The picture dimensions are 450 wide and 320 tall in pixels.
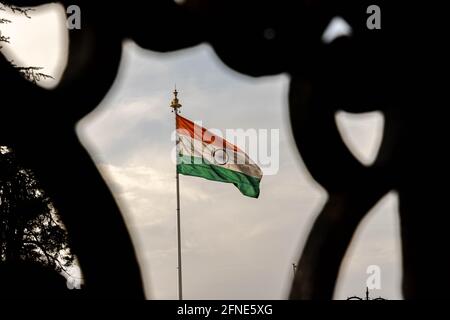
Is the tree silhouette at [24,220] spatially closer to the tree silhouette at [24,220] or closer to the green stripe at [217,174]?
the tree silhouette at [24,220]

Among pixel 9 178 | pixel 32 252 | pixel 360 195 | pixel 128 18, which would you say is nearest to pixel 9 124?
pixel 128 18

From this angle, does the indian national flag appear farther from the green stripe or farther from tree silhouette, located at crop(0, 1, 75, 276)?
tree silhouette, located at crop(0, 1, 75, 276)

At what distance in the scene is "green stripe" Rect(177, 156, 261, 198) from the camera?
859cm

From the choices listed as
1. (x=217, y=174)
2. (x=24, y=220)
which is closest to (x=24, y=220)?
(x=24, y=220)

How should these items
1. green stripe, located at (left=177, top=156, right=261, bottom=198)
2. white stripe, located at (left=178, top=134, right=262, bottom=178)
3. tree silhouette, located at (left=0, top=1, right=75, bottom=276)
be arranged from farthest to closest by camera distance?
tree silhouette, located at (left=0, top=1, right=75, bottom=276) → green stripe, located at (left=177, top=156, right=261, bottom=198) → white stripe, located at (left=178, top=134, right=262, bottom=178)

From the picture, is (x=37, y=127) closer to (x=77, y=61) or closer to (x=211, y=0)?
(x=77, y=61)

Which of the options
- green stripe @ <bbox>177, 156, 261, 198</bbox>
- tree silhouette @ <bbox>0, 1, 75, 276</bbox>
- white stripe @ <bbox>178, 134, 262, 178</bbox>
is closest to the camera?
white stripe @ <bbox>178, 134, 262, 178</bbox>

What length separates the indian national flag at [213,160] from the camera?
8539 mm

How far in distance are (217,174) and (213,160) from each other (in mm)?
227

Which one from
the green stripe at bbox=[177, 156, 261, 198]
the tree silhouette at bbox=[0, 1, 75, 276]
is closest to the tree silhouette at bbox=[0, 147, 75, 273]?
the tree silhouette at bbox=[0, 1, 75, 276]

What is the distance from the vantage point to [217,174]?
9078 millimetres

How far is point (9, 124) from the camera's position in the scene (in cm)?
347

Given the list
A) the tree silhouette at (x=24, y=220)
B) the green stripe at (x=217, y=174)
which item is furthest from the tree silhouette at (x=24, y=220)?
the green stripe at (x=217, y=174)
